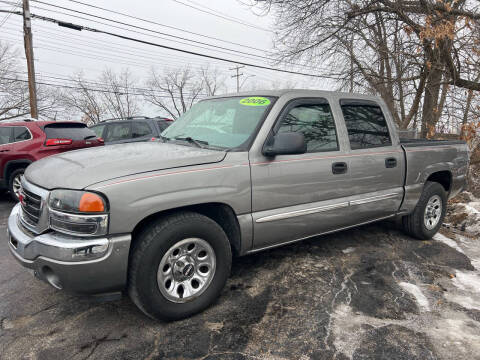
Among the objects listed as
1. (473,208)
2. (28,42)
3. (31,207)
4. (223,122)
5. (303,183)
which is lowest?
(473,208)

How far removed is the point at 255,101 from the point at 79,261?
6.91 ft

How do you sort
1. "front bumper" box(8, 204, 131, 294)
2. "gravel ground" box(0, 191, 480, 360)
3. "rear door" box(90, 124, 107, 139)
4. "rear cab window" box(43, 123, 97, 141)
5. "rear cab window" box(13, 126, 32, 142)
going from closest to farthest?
"front bumper" box(8, 204, 131, 294), "gravel ground" box(0, 191, 480, 360), "rear cab window" box(13, 126, 32, 142), "rear cab window" box(43, 123, 97, 141), "rear door" box(90, 124, 107, 139)

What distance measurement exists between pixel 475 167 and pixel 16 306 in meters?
9.85

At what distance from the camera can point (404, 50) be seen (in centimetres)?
939

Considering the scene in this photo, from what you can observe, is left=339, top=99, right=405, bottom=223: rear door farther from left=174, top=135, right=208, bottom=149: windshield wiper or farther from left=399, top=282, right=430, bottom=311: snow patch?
left=174, top=135, right=208, bottom=149: windshield wiper

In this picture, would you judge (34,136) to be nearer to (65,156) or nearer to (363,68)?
(65,156)

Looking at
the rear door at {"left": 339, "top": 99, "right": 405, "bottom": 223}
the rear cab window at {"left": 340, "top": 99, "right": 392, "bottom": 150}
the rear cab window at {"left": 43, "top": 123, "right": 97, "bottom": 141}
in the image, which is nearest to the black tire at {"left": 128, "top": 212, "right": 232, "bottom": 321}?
the rear door at {"left": 339, "top": 99, "right": 405, "bottom": 223}

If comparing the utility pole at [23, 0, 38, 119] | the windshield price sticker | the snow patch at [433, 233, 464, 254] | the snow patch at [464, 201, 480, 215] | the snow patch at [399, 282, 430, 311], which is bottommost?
the snow patch at [433, 233, 464, 254]

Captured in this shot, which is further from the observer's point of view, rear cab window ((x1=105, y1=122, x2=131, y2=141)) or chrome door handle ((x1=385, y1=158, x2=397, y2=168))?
rear cab window ((x1=105, y1=122, x2=131, y2=141))

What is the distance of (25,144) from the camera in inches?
267

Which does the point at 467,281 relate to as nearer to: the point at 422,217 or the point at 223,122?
the point at 422,217

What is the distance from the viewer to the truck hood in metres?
2.32

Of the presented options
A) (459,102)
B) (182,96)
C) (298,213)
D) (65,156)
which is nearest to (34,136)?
(65,156)

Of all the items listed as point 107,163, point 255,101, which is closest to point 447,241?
point 255,101
